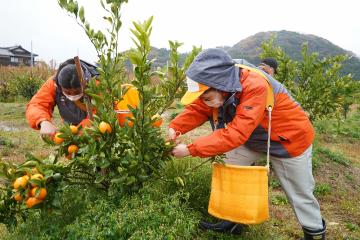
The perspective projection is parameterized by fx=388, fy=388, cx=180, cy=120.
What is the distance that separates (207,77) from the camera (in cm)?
242

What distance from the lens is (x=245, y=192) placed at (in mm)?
2543

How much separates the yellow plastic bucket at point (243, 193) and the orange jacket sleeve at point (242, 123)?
0.67 ft

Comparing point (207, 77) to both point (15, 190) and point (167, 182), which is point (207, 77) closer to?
point (167, 182)

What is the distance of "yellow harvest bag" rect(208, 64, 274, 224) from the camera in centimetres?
252

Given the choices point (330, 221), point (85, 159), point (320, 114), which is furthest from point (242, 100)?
point (320, 114)

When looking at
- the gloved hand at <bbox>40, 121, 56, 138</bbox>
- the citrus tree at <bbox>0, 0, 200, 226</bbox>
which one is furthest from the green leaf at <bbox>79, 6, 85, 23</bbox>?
the gloved hand at <bbox>40, 121, 56, 138</bbox>

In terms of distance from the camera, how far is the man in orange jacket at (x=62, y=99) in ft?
9.30

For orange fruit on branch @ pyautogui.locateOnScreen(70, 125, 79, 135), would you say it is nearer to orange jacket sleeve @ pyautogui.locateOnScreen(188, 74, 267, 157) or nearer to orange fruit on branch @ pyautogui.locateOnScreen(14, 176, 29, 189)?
orange fruit on branch @ pyautogui.locateOnScreen(14, 176, 29, 189)

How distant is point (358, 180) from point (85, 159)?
5.24 m

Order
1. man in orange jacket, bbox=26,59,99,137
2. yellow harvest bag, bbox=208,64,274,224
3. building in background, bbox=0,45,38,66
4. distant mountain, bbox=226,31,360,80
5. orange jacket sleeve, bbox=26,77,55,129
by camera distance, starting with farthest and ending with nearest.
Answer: distant mountain, bbox=226,31,360,80 → building in background, bbox=0,45,38,66 → orange jacket sleeve, bbox=26,77,55,129 → man in orange jacket, bbox=26,59,99,137 → yellow harvest bag, bbox=208,64,274,224

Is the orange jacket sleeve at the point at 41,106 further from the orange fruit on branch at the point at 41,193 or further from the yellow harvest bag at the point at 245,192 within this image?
the yellow harvest bag at the point at 245,192

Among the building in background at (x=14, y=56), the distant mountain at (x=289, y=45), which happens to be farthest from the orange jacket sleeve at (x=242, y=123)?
the building in background at (x=14, y=56)

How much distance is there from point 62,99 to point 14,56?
129ft

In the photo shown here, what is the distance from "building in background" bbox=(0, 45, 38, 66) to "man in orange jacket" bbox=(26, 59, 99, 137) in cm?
3664
